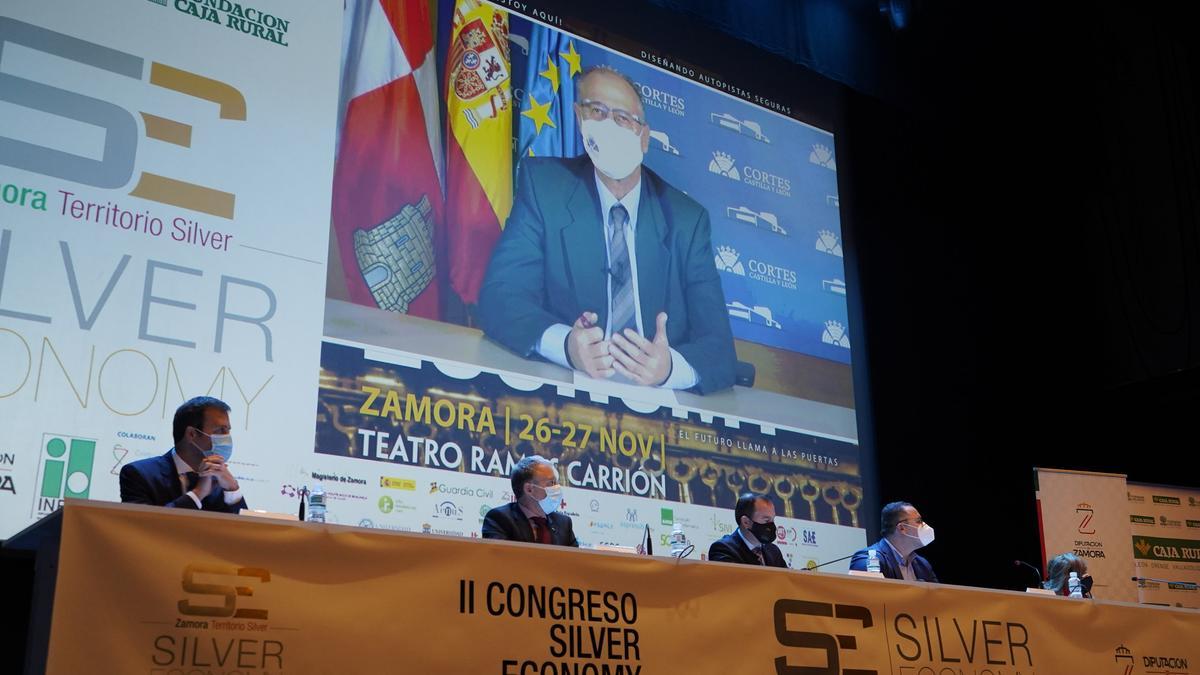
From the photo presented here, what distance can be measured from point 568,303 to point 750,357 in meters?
1.13

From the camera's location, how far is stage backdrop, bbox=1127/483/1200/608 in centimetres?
739

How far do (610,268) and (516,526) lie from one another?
202 centimetres

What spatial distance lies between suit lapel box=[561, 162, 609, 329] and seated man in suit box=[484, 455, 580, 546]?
1.63m

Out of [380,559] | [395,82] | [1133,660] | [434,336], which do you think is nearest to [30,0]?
[395,82]

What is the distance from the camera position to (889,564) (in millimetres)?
4602

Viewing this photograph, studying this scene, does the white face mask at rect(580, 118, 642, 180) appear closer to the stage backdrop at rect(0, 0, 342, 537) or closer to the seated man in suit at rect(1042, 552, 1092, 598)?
the stage backdrop at rect(0, 0, 342, 537)

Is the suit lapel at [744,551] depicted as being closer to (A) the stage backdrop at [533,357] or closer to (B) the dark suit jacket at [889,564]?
(B) the dark suit jacket at [889,564]

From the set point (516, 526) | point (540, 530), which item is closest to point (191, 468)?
point (516, 526)

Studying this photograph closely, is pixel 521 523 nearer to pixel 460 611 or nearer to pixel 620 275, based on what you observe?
pixel 460 611

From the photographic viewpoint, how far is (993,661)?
10.9 feet

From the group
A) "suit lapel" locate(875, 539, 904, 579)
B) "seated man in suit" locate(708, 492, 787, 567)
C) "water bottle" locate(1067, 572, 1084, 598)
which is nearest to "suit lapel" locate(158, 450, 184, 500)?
"seated man in suit" locate(708, 492, 787, 567)

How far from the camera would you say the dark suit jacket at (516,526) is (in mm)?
3934

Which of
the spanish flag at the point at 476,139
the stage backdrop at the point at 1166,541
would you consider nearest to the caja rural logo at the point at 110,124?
the spanish flag at the point at 476,139

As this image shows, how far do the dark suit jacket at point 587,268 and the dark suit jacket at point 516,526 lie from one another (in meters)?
1.25
